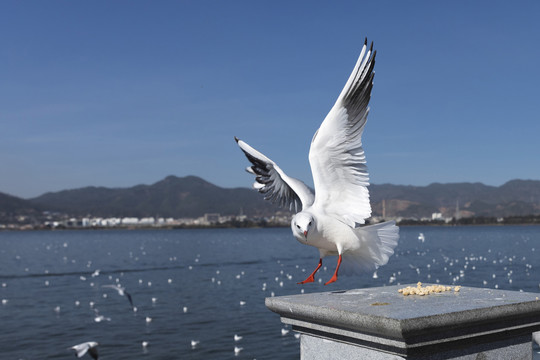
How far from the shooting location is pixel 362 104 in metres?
5.77

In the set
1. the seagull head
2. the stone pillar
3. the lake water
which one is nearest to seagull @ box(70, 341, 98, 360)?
the stone pillar

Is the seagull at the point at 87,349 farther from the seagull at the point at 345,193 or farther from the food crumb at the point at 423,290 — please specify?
the food crumb at the point at 423,290

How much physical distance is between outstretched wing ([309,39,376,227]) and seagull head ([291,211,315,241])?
500mm

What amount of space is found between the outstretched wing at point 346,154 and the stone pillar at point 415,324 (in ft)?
3.54

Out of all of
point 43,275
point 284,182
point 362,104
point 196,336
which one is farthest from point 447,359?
point 43,275

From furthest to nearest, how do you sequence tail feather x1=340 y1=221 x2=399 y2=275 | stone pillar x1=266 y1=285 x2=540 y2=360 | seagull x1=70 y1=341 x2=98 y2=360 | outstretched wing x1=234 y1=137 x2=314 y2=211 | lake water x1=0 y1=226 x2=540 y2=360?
lake water x1=0 y1=226 x2=540 y2=360 → outstretched wing x1=234 y1=137 x2=314 y2=211 → tail feather x1=340 y1=221 x2=399 y2=275 → seagull x1=70 y1=341 x2=98 y2=360 → stone pillar x1=266 y1=285 x2=540 y2=360

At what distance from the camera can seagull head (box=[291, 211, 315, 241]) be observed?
5.54 meters

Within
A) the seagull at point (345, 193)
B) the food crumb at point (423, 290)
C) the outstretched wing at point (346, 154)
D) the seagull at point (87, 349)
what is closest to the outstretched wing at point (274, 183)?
the seagull at point (345, 193)

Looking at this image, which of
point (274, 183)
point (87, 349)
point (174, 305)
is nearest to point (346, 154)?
point (274, 183)

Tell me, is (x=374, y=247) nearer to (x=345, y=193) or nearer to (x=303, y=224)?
(x=345, y=193)

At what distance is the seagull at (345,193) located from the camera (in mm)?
5738

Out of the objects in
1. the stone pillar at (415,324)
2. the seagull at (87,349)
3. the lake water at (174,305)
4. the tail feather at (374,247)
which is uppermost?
the tail feather at (374,247)

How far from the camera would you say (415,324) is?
13.6 feet

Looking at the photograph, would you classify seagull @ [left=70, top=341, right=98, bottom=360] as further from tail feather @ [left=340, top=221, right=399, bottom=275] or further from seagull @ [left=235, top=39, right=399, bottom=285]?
tail feather @ [left=340, top=221, right=399, bottom=275]
